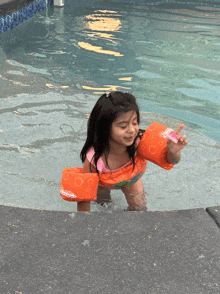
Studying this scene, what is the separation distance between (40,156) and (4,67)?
2.92 m

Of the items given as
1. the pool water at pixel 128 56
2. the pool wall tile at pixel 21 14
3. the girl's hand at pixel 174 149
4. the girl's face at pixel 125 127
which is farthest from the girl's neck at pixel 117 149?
the pool wall tile at pixel 21 14

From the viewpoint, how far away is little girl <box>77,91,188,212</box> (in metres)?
2.42

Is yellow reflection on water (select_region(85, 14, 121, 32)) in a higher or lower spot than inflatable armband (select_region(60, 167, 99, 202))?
lower

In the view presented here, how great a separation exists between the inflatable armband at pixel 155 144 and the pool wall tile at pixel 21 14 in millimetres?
→ 6727

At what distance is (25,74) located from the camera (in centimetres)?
615

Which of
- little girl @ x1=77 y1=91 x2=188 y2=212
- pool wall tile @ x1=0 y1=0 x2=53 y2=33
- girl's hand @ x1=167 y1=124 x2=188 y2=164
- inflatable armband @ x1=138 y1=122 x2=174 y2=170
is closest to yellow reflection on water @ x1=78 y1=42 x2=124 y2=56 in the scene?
pool wall tile @ x1=0 y1=0 x2=53 y2=33

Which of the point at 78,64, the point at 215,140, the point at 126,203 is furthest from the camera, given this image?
the point at 78,64

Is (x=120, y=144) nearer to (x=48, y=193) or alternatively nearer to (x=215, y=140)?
(x=48, y=193)

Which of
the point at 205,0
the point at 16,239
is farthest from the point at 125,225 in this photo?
the point at 205,0

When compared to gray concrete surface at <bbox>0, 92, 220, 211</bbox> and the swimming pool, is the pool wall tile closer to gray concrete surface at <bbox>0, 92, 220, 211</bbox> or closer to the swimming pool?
the swimming pool

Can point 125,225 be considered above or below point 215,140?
above

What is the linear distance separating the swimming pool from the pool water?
0.8 inches

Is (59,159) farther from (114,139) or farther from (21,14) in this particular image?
(21,14)

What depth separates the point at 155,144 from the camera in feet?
8.68
